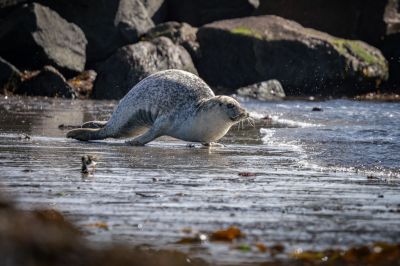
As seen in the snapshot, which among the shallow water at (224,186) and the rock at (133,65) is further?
the rock at (133,65)

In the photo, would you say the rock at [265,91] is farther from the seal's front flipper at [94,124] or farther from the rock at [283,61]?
the seal's front flipper at [94,124]

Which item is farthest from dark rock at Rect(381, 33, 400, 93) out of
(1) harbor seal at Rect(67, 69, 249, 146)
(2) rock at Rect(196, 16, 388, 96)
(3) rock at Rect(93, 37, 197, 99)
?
(1) harbor seal at Rect(67, 69, 249, 146)

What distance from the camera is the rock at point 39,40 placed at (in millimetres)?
22125

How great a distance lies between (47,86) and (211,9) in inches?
311

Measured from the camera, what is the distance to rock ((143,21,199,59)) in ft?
81.1

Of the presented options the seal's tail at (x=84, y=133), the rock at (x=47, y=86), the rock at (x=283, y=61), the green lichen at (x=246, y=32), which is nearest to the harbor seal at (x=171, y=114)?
the seal's tail at (x=84, y=133)

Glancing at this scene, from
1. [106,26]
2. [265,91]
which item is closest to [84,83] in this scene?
[106,26]

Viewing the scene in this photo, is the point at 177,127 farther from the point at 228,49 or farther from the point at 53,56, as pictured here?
the point at 228,49

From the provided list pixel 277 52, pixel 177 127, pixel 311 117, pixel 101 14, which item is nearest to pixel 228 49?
pixel 277 52

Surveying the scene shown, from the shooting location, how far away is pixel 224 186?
6.75m

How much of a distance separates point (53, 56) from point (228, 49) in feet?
16.1

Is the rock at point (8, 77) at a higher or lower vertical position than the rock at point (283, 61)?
lower

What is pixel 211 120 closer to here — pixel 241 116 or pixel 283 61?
pixel 241 116

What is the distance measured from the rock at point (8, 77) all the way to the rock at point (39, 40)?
1.10 meters
